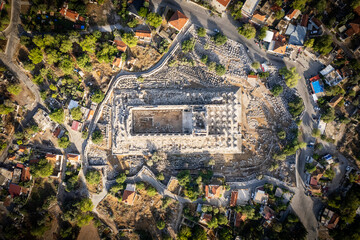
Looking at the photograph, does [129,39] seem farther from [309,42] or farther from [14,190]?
[14,190]

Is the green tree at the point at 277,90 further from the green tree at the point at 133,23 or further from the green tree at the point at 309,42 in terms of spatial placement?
the green tree at the point at 133,23

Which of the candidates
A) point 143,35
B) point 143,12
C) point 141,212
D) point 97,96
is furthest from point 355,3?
A: point 141,212

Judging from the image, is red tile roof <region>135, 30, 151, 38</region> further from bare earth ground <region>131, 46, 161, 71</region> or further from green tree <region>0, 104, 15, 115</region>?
green tree <region>0, 104, 15, 115</region>

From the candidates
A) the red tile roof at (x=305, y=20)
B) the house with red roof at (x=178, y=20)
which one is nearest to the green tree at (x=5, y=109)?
the house with red roof at (x=178, y=20)

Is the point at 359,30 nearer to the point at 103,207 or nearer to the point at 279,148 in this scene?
the point at 279,148

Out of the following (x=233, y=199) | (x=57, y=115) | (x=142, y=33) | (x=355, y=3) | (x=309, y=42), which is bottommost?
(x=57, y=115)

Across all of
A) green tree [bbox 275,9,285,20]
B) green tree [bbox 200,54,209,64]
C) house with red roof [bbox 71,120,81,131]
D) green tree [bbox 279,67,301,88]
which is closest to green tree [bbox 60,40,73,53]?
house with red roof [bbox 71,120,81,131]
